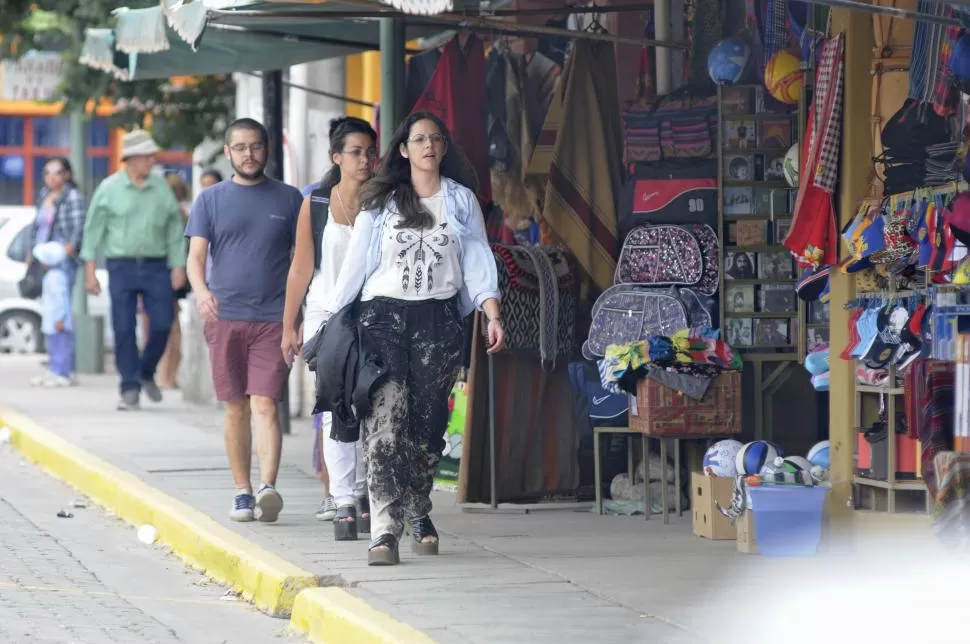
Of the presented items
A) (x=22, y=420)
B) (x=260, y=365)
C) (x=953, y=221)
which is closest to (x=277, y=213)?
(x=260, y=365)

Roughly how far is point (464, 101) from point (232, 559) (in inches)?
138

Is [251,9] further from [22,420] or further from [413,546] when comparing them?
[22,420]

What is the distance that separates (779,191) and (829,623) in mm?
3537

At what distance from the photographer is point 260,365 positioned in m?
9.31

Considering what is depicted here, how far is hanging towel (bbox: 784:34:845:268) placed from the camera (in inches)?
332

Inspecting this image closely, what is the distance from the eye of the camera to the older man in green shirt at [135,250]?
1539cm

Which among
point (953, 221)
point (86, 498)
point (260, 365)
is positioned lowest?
point (86, 498)

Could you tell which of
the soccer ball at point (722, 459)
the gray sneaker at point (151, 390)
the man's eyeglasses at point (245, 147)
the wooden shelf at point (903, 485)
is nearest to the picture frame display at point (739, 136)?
the soccer ball at point (722, 459)

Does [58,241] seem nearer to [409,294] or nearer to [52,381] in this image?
[52,381]

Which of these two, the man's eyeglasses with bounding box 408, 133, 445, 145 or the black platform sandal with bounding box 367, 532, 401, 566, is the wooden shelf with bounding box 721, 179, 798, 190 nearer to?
the man's eyeglasses with bounding box 408, 133, 445, 145

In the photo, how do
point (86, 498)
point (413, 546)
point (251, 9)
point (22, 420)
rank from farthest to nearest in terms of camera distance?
1. point (22, 420)
2. point (86, 498)
3. point (251, 9)
4. point (413, 546)

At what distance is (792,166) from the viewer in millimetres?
9211

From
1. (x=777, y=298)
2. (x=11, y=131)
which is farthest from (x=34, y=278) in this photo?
(x=11, y=131)

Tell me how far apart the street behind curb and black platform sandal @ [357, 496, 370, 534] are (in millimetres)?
533
